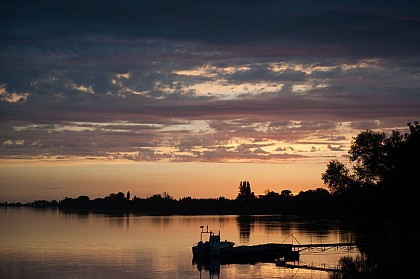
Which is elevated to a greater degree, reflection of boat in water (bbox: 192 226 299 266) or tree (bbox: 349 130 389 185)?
tree (bbox: 349 130 389 185)

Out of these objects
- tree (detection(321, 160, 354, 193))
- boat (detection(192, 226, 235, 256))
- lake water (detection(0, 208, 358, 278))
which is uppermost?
tree (detection(321, 160, 354, 193))

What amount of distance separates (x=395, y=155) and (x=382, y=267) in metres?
32.4

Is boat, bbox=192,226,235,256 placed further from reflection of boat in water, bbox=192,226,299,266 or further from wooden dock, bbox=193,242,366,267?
wooden dock, bbox=193,242,366,267

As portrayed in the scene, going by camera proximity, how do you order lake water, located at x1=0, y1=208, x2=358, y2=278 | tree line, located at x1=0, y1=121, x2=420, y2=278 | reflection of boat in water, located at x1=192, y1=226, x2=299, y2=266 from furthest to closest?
reflection of boat in water, located at x1=192, y1=226, x2=299, y2=266
lake water, located at x1=0, y1=208, x2=358, y2=278
tree line, located at x1=0, y1=121, x2=420, y2=278

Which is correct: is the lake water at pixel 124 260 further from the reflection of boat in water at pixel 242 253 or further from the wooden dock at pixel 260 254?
the reflection of boat in water at pixel 242 253

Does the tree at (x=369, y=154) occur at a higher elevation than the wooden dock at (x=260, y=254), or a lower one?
higher

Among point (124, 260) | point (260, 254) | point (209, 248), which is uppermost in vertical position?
point (209, 248)

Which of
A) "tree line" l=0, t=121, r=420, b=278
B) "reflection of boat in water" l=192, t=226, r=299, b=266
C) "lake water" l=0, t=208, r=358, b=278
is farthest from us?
"reflection of boat in water" l=192, t=226, r=299, b=266

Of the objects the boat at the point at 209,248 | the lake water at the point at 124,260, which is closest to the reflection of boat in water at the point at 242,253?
the boat at the point at 209,248

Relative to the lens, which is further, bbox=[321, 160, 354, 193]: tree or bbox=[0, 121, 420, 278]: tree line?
bbox=[321, 160, 354, 193]: tree

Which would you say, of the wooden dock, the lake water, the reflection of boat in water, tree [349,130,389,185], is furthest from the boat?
tree [349,130,389,185]

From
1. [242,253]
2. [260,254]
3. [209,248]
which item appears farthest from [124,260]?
[260,254]

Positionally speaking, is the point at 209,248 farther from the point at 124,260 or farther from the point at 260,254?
the point at 124,260

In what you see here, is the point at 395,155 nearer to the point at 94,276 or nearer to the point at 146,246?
the point at 94,276
